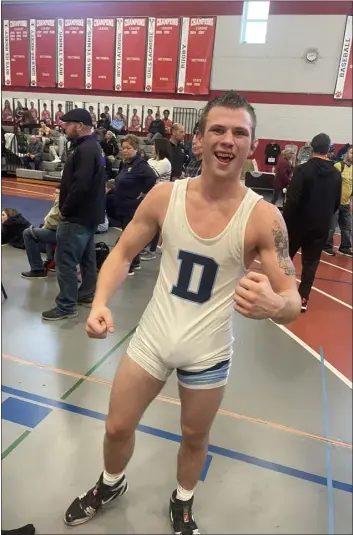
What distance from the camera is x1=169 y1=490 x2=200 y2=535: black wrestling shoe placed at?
66.5 inches

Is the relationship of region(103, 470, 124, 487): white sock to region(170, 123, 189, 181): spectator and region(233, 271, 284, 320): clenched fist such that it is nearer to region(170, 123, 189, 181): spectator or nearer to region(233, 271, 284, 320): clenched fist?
region(233, 271, 284, 320): clenched fist

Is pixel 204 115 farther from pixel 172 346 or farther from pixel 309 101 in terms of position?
pixel 309 101

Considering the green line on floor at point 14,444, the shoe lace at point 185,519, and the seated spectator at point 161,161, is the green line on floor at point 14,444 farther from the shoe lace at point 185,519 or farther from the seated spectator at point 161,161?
the seated spectator at point 161,161

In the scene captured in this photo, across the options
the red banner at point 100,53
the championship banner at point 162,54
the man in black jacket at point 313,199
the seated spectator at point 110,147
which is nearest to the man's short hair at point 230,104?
the man in black jacket at point 313,199

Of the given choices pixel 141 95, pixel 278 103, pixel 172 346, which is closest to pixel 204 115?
pixel 172 346

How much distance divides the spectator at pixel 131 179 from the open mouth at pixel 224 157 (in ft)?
10.2

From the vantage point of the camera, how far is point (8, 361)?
2.92m

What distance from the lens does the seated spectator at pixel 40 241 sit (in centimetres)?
406

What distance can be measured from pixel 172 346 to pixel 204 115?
30.4 inches

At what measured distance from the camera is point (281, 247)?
1.33m

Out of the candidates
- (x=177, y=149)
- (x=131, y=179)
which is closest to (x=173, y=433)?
(x=131, y=179)

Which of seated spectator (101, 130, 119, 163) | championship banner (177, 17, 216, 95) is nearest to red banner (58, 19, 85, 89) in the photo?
championship banner (177, 17, 216, 95)

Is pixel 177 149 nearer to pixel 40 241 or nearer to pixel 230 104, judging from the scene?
pixel 40 241

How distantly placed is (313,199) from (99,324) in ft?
9.29
